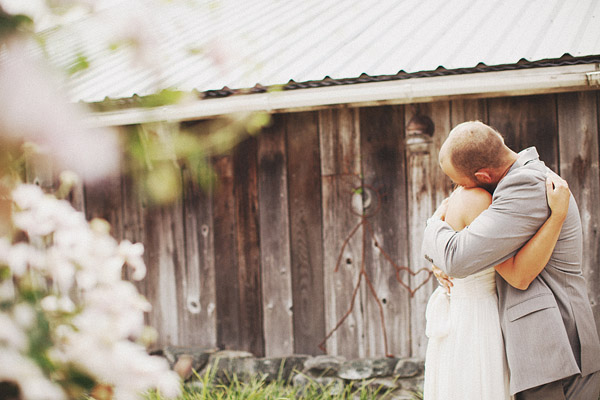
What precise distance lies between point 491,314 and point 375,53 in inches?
96.1

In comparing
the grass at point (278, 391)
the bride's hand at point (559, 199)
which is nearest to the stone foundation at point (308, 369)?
the grass at point (278, 391)

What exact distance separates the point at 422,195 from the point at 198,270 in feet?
6.61

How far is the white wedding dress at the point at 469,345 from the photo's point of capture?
226 centimetres

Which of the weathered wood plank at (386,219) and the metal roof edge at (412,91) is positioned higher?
the metal roof edge at (412,91)

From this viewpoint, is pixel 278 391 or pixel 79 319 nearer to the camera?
pixel 79 319

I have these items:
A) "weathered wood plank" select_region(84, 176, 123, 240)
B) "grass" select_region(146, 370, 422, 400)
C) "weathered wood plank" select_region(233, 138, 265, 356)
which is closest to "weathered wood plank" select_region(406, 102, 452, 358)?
"grass" select_region(146, 370, 422, 400)

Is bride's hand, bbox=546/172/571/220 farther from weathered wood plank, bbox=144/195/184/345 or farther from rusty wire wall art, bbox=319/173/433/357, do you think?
weathered wood plank, bbox=144/195/184/345

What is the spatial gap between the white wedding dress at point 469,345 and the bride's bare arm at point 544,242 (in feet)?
0.81

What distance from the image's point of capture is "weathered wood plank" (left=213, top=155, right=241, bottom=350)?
165 inches

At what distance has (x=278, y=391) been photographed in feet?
12.4

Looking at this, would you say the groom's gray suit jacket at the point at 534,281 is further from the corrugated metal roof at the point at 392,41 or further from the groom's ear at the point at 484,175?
the corrugated metal roof at the point at 392,41

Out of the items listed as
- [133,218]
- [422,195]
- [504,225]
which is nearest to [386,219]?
[422,195]

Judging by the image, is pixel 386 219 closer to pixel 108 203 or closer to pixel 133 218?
pixel 133 218

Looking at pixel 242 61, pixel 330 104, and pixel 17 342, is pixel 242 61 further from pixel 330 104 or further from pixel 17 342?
pixel 330 104
